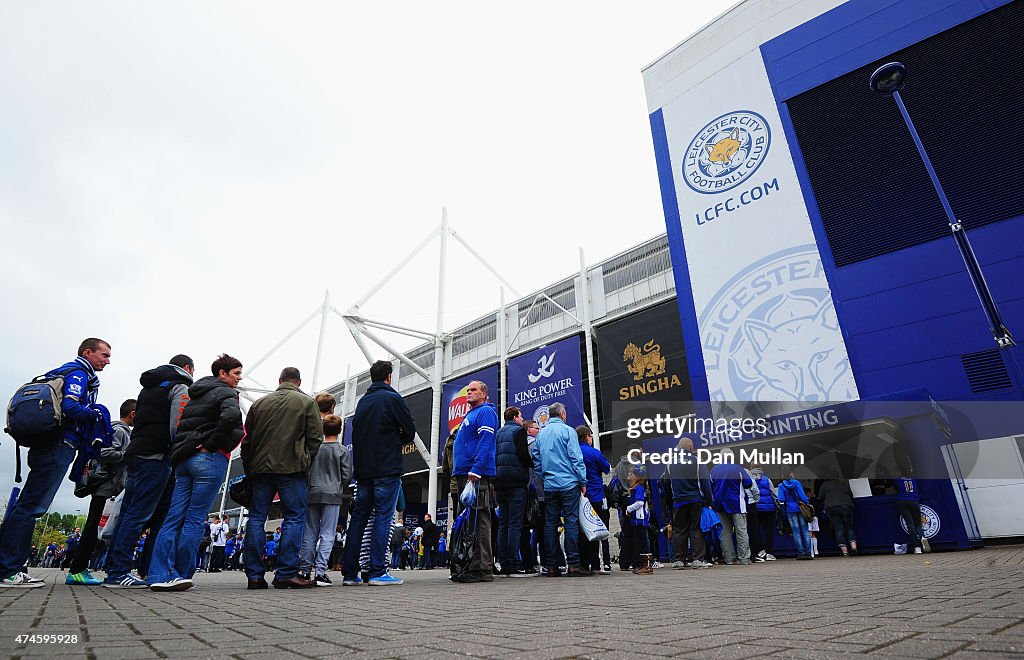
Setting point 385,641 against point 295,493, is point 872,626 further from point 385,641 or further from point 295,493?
point 295,493

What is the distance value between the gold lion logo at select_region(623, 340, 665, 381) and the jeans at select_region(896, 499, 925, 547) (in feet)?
32.8

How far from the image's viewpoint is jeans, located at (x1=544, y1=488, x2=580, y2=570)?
5828mm

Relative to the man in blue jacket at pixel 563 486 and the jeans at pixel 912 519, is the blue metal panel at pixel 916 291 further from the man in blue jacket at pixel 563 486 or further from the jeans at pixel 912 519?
the man in blue jacket at pixel 563 486

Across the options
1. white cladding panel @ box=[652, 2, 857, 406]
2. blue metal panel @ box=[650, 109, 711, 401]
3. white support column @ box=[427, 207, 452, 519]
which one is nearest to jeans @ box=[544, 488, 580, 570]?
white cladding panel @ box=[652, 2, 857, 406]

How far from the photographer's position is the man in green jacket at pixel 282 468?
444 cm

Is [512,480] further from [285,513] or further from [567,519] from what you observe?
[285,513]

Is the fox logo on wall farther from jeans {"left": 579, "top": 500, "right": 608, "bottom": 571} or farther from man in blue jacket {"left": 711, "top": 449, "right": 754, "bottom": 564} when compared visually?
jeans {"left": 579, "top": 500, "right": 608, "bottom": 571}

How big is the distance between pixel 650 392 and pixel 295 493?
1585cm

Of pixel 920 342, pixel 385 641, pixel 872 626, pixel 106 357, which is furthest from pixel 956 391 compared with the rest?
pixel 106 357

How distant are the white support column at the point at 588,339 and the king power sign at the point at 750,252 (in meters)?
5.02

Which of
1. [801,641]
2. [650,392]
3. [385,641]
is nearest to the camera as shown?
[801,641]

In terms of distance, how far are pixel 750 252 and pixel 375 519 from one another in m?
14.8

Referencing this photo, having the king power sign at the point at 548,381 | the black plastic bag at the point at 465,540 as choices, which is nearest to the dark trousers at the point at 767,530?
the black plastic bag at the point at 465,540

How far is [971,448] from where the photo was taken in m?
11.1
